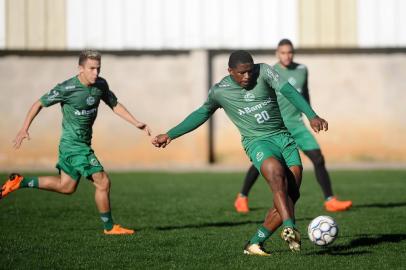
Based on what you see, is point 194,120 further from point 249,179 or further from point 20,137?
point 249,179

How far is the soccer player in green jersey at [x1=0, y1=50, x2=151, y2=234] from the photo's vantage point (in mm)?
10625

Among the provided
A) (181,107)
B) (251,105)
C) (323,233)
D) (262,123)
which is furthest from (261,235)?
(181,107)

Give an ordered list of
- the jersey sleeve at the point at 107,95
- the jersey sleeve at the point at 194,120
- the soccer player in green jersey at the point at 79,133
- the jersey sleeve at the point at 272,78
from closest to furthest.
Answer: the jersey sleeve at the point at 272,78 < the jersey sleeve at the point at 194,120 < the soccer player in green jersey at the point at 79,133 < the jersey sleeve at the point at 107,95

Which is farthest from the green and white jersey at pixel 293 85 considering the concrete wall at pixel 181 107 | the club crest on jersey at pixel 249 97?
the concrete wall at pixel 181 107

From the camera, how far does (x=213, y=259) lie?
28.3ft

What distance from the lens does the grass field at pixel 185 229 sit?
853 cm

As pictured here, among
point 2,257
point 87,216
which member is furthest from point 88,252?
point 87,216

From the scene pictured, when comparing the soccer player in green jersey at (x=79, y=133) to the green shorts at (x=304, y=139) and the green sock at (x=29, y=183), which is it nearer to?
the green sock at (x=29, y=183)

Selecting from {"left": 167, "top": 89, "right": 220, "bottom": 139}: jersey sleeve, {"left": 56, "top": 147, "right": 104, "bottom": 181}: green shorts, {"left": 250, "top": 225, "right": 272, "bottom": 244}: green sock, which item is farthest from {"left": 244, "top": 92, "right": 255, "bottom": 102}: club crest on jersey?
{"left": 56, "top": 147, "right": 104, "bottom": 181}: green shorts

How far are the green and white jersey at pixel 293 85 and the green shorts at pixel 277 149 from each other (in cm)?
430

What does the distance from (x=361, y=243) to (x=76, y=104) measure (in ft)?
12.0

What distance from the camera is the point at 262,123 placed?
8.96 metres

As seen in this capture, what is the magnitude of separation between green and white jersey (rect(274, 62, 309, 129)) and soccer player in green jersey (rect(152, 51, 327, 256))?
13.9ft

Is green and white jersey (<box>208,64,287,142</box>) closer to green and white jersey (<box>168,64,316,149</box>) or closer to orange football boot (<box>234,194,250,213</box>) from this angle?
green and white jersey (<box>168,64,316,149</box>)
